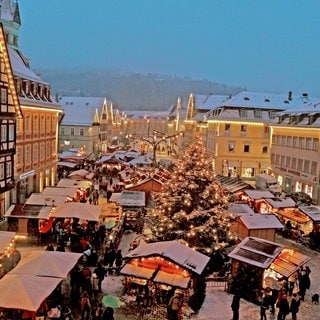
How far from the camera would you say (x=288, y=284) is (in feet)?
61.4

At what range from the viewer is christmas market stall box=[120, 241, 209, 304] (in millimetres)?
16875

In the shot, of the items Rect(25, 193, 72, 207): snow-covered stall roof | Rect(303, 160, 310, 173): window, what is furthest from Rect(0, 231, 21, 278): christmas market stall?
Rect(303, 160, 310, 173): window

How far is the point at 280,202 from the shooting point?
3238 centimetres

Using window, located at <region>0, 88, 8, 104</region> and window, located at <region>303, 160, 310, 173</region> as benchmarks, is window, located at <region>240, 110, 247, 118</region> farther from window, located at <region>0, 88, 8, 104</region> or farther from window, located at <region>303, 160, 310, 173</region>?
window, located at <region>0, 88, 8, 104</region>

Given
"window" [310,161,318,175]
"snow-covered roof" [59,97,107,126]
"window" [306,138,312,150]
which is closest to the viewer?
"window" [310,161,318,175]

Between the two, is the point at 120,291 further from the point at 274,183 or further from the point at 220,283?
the point at 274,183

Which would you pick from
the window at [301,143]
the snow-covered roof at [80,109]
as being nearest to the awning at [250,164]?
the window at [301,143]

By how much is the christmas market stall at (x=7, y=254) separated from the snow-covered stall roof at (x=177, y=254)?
15.9ft

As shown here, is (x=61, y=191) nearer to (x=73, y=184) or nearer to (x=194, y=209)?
(x=73, y=184)

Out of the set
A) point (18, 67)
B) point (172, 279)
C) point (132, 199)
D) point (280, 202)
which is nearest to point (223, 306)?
point (172, 279)

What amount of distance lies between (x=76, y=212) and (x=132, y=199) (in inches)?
239

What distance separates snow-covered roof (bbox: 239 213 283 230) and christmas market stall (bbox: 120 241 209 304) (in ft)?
23.8

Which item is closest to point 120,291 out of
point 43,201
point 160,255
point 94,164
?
point 160,255

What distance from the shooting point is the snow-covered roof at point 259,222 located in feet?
81.3
